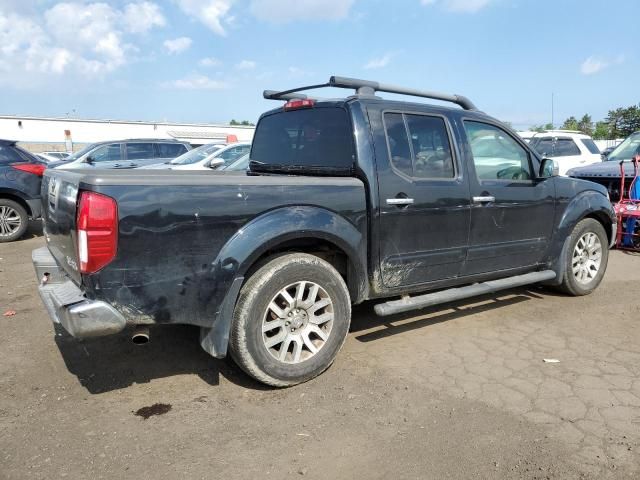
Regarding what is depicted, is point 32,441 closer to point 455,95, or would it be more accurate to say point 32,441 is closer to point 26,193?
point 455,95

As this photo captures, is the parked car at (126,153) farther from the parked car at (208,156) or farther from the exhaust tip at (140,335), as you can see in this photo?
the exhaust tip at (140,335)

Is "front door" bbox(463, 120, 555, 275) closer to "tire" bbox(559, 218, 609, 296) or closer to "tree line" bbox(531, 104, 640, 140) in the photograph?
"tire" bbox(559, 218, 609, 296)

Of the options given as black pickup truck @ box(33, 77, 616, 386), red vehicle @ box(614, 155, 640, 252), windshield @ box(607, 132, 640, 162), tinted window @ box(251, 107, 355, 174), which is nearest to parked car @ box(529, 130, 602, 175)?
windshield @ box(607, 132, 640, 162)

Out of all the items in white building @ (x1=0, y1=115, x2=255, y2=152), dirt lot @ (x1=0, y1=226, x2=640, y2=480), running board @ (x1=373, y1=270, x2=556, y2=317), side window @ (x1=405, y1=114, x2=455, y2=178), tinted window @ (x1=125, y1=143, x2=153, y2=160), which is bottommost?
dirt lot @ (x1=0, y1=226, x2=640, y2=480)

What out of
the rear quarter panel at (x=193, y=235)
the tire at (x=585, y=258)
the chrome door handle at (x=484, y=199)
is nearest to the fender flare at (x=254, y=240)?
the rear quarter panel at (x=193, y=235)

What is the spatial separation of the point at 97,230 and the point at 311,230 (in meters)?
1.29

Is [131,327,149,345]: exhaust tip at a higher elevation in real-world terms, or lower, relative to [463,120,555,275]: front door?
lower

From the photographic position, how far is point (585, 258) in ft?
17.7

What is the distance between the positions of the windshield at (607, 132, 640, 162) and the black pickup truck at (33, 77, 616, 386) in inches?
216

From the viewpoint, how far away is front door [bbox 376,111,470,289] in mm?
3744

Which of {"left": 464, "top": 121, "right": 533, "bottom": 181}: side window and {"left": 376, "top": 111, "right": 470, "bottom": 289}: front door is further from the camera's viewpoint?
{"left": 464, "top": 121, "right": 533, "bottom": 181}: side window

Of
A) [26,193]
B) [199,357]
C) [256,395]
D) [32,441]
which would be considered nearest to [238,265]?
[256,395]

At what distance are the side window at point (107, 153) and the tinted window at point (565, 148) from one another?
11280 mm

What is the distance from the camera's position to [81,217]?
2.74m
